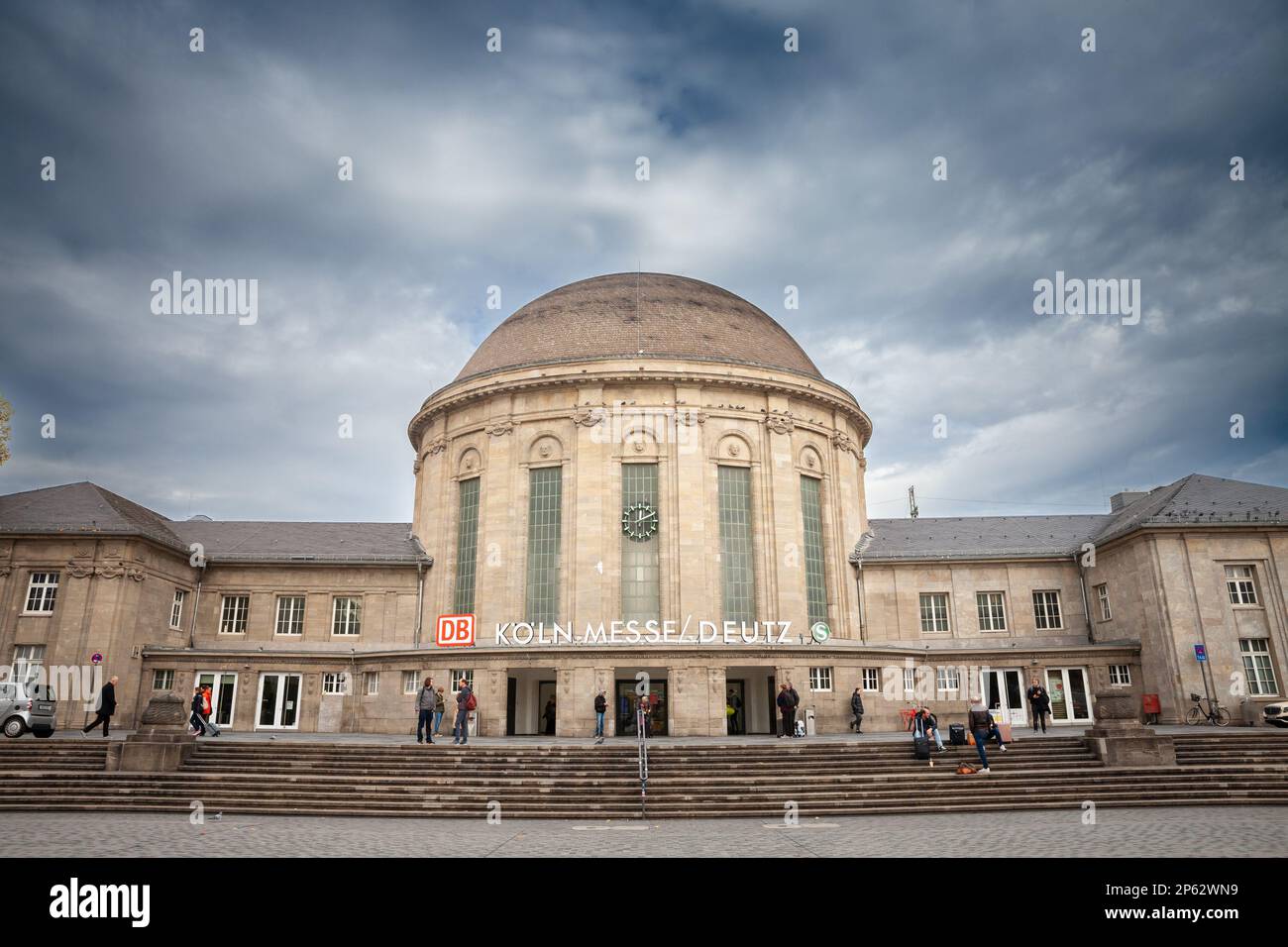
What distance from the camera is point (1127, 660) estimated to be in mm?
32312

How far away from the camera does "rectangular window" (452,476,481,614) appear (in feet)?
109

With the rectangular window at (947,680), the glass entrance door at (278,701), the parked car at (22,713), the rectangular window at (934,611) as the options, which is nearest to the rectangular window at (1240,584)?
the rectangular window at (947,680)

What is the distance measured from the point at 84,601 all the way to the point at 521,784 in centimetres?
2285

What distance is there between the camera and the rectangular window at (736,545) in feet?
102

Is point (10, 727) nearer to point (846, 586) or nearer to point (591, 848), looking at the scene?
point (591, 848)

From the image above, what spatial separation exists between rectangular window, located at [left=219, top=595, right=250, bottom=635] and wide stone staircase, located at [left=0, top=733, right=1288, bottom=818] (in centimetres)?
1502

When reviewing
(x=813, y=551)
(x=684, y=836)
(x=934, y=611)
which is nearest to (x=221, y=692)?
(x=813, y=551)

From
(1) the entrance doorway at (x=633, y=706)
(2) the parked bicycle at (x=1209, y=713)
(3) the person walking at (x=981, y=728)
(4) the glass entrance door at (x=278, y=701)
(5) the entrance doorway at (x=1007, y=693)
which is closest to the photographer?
(3) the person walking at (x=981, y=728)

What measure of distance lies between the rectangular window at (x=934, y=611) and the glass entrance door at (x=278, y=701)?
26.8m

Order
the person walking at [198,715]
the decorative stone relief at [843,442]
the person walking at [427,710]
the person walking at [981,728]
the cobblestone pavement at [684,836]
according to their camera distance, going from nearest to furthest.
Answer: the cobblestone pavement at [684,836] < the person walking at [981,728] < the person walking at [427,710] < the person walking at [198,715] < the decorative stone relief at [843,442]

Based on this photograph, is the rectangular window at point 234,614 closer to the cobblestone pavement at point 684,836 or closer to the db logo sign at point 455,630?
the db logo sign at point 455,630

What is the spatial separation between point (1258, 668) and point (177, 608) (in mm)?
42814

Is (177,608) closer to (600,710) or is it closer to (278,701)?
(278,701)
